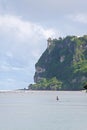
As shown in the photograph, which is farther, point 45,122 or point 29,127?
point 45,122

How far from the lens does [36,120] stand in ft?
231

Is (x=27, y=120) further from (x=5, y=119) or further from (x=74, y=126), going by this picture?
(x=74, y=126)

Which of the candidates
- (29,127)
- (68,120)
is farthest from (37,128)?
(68,120)

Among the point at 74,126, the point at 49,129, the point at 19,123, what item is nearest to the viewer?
the point at 49,129

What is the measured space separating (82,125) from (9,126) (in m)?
8.86

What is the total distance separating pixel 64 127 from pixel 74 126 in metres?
1.98

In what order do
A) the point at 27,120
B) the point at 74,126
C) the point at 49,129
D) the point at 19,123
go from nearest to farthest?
the point at 49,129 < the point at 74,126 < the point at 19,123 < the point at 27,120

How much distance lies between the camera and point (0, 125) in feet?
209

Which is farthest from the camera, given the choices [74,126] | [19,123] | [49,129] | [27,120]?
[27,120]

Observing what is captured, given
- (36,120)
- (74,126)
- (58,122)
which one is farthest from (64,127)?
(36,120)

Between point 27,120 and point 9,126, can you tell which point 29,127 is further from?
point 27,120

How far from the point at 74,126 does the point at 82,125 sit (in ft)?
4.55

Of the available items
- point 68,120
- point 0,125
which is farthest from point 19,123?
point 68,120

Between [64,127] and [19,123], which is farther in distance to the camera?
[19,123]
